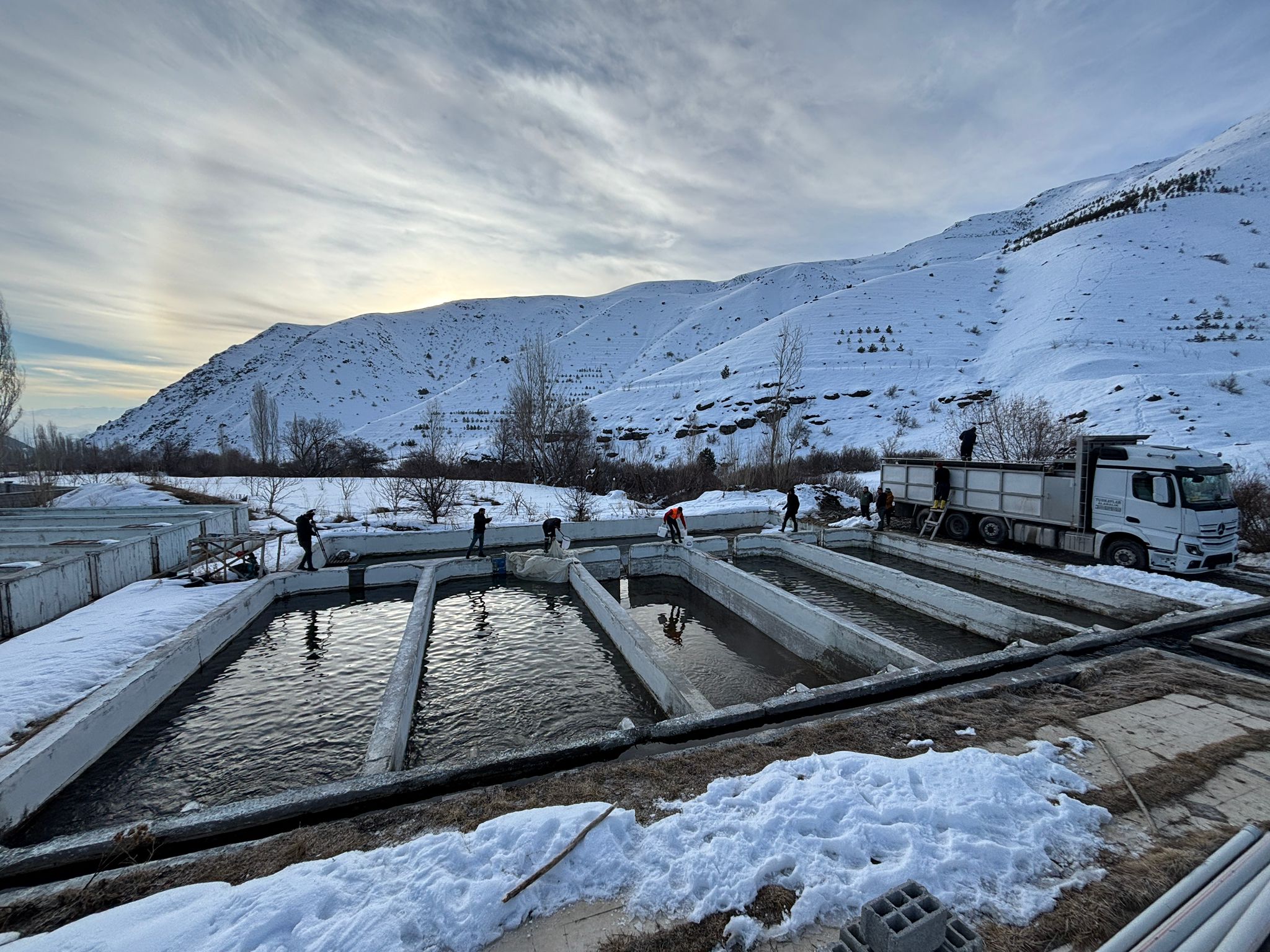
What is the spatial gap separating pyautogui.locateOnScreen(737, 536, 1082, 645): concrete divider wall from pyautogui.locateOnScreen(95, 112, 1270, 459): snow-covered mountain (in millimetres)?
14369

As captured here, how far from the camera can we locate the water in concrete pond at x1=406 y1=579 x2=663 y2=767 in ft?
20.5

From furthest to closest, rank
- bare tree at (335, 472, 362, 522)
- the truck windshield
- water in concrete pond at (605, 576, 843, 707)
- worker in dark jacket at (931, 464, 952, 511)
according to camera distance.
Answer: bare tree at (335, 472, 362, 522)
worker in dark jacket at (931, 464, 952, 511)
the truck windshield
water in concrete pond at (605, 576, 843, 707)

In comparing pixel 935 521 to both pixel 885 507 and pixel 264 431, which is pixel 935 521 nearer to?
pixel 885 507

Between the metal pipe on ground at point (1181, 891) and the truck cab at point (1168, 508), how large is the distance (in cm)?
896

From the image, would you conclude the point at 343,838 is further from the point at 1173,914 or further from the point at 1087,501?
the point at 1087,501

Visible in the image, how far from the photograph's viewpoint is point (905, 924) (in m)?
2.35

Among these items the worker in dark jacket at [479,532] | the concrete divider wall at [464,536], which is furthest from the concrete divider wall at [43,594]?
the worker in dark jacket at [479,532]

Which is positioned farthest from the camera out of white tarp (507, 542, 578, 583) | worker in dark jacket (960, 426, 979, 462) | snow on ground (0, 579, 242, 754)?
worker in dark jacket (960, 426, 979, 462)

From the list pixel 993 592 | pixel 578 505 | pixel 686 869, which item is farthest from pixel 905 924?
pixel 578 505

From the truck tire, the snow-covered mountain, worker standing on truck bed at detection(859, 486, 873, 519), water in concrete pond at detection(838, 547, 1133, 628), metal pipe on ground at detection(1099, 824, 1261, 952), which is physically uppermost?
the snow-covered mountain

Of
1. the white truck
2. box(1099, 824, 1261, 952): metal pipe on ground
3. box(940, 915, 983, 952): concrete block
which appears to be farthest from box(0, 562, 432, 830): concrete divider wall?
the white truck

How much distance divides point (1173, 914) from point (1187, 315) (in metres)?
43.4

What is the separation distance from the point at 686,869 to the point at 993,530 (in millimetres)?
13236

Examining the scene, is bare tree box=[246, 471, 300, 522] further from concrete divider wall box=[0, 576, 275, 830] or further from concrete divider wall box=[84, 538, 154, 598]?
concrete divider wall box=[0, 576, 275, 830]
